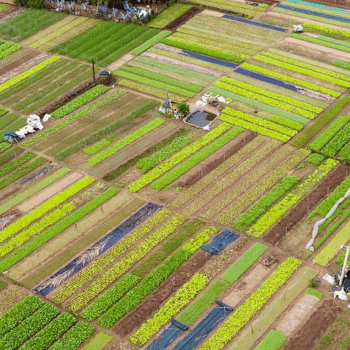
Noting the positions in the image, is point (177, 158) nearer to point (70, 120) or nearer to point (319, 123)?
point (70, 120)

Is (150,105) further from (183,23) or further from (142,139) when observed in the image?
(183,23)

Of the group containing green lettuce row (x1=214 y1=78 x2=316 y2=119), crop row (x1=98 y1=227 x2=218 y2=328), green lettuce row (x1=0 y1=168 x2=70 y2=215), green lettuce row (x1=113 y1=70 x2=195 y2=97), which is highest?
green lettuce row (x1=113 y1=70 x2=195 y2=97)

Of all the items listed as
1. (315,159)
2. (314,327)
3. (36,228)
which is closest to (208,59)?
(315,159)

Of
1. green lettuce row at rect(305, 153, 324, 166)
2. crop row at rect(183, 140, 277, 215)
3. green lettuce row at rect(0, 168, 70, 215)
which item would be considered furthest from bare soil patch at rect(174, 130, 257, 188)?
green lettuce row at rect(0, 168, 70, 215)

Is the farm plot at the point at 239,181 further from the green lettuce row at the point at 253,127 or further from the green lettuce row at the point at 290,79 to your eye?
the green lettuce row at the point at 290,79

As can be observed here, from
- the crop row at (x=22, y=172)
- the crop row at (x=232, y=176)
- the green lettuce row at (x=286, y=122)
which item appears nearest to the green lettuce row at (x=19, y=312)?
the crop row at (x=22, y=172)

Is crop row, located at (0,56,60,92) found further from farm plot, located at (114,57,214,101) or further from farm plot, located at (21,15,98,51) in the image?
farm plot, located at (114,57,214,101)
